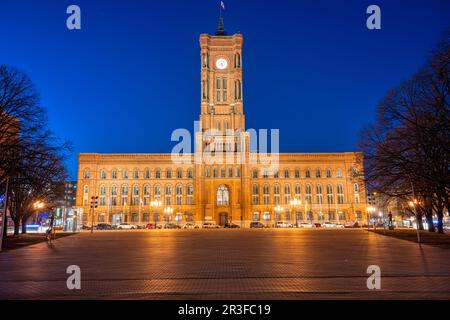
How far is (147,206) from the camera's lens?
9231 centimetres

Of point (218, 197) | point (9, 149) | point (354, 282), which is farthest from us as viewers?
point (218, 197)

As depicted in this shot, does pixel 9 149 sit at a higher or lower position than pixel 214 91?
lower

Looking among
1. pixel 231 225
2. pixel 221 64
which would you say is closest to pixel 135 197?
pixel 231 225

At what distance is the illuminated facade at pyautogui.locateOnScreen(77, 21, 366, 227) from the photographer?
91125 millimetres

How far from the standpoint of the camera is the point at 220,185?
92.2 metres

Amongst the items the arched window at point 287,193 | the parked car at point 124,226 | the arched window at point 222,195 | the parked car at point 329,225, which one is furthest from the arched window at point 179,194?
the parked car at point 329,225

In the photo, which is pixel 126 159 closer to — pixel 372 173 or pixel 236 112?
pixel 236 112

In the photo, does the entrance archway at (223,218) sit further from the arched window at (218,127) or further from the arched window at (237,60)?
the arched window at (237,60)

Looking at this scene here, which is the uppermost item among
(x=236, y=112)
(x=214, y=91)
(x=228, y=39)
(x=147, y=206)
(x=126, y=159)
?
(x=228, y=39)

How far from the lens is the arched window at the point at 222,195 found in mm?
91875
